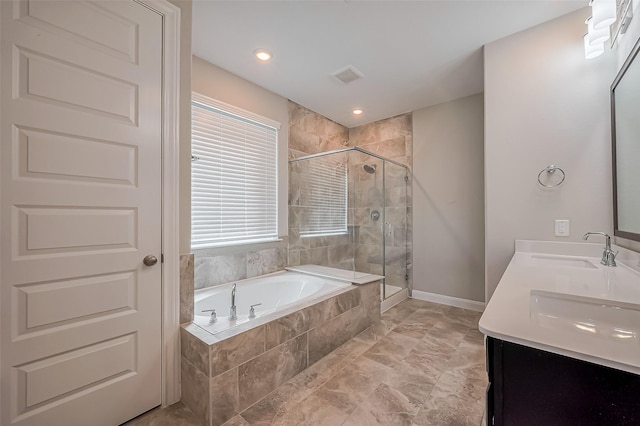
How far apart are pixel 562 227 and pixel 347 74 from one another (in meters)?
2.25

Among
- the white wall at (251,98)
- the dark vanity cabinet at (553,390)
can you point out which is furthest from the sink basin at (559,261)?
the white wall at (251,98)

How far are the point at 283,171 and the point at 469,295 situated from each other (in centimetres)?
268

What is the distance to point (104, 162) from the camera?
1351 millimetres

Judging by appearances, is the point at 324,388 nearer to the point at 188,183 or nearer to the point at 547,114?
the point at 188,183

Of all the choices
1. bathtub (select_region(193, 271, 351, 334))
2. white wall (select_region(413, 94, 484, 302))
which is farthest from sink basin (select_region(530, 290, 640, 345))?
white wall (select_region(413, 94, 484, 302))

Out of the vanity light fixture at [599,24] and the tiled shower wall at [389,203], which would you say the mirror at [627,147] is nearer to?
the vanity light fixture at [599,24]

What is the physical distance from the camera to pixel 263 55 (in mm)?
2338

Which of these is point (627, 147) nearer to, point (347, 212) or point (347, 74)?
point (347, 74)

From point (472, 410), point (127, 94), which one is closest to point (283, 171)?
point (127, 94)

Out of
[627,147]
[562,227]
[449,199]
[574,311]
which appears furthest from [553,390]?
[449,199]

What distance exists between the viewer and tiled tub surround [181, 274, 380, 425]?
141 centimetres

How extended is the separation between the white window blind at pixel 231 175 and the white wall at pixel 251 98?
7cm

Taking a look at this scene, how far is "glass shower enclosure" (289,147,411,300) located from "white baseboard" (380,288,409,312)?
0.05 meters

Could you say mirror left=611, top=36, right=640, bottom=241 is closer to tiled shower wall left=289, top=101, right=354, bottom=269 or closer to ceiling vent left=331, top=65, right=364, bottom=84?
ceiling vent left=331, top=65, right=364, bottom=84
